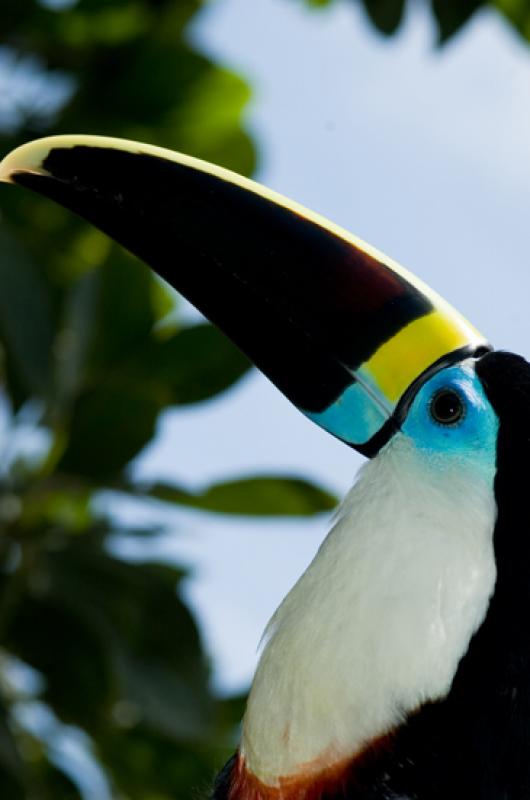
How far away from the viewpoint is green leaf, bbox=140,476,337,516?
3.71m

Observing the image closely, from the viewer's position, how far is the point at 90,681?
3.79 meters

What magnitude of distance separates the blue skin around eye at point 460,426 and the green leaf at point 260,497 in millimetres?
1382

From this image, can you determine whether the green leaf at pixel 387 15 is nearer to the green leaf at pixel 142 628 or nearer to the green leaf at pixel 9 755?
the green leaf at pixel 142 628

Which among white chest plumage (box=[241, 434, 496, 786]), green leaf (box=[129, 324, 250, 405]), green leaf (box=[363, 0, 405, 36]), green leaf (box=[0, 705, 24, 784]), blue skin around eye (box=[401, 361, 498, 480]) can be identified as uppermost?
green leaf (box=[363, 0, 405, 36])

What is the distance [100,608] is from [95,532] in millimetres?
205

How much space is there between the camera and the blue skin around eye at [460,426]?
2.29 metres

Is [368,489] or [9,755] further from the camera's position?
[9,755]

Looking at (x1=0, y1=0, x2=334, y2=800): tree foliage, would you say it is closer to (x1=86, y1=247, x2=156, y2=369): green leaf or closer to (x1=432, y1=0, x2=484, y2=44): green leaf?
(x1=86, y1=247, x2=156, y2=369): green leaf

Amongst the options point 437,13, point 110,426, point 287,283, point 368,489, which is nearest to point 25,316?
point 110,426

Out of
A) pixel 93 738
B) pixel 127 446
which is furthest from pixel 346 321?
pixel 93 738

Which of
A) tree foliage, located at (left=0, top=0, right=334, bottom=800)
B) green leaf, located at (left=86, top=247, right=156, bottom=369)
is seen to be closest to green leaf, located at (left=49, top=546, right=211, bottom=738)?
tree foliage, located at (left=0, top=0, right=334, bottom=800)

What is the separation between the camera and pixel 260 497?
12.3 feet

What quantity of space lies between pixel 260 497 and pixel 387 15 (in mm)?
1089

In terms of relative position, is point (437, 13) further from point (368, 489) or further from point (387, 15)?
point (368, 489)
